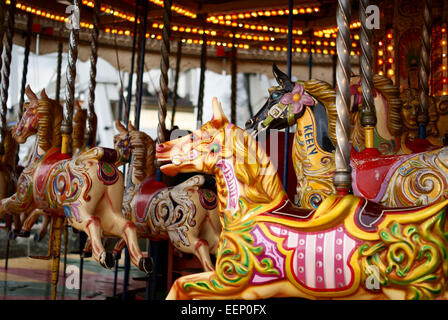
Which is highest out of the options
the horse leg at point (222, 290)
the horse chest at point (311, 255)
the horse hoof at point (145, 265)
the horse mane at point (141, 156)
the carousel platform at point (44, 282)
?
the horse mane at point (141, 156)

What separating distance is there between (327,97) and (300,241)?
1.60 metres

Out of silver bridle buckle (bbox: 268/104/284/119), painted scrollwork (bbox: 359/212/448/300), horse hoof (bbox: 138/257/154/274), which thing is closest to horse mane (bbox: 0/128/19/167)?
horse hoof (bbox: 138/257/154/274)

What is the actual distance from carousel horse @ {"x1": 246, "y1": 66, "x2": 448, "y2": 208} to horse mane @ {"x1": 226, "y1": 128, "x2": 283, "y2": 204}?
1080mm

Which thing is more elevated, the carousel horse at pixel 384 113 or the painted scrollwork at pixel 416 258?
the carousel horse at pixel 384 113

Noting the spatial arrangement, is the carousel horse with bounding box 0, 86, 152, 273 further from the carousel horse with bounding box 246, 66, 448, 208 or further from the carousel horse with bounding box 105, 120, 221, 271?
the carousel horse with bounding box 246, 66, 448, 208

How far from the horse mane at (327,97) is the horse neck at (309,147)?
103 mm

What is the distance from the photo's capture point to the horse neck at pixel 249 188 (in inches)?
85.4

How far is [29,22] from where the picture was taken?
25.4ft

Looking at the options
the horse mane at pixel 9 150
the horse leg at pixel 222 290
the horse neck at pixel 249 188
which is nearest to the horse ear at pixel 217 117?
the horse neck at pixel 249 188

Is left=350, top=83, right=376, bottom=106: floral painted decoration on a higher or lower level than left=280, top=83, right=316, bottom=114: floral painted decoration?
higher

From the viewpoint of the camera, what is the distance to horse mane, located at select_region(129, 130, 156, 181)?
4363 millimetres

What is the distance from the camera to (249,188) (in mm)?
2195

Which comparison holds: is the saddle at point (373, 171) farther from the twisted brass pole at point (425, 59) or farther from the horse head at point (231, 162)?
the twisted brass pole at point (425, 59)

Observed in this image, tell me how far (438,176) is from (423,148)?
133cm
